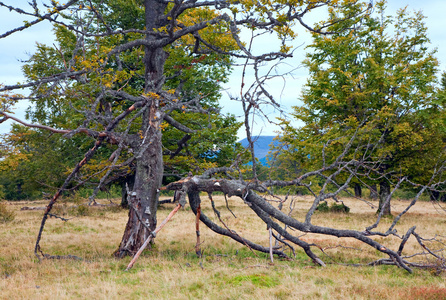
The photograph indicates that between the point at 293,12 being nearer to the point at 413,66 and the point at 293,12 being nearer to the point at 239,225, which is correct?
the point at 239,225

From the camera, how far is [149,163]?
34.0 ft

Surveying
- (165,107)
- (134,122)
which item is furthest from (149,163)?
(134,122)

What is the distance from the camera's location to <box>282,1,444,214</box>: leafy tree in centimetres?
2133

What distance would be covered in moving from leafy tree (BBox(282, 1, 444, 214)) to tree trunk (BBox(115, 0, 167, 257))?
11.9 m

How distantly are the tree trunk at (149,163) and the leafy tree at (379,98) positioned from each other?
11860 millimetres

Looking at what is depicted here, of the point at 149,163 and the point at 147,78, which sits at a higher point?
the point at 147,78

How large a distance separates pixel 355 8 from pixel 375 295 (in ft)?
69.6

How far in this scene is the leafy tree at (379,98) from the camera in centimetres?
2133

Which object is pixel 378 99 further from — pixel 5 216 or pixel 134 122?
pixel 5 216

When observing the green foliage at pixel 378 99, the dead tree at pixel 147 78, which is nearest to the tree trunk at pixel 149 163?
the dead tree at pixel 147 78

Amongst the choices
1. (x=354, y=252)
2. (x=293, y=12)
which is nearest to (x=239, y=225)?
(x=354, y=252)

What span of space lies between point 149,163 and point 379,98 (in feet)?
59.6

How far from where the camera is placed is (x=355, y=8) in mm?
22797

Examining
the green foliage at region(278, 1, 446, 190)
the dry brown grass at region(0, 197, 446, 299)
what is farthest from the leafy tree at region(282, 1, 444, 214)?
the dry brown grass at region(0, 197, 446, 299)
